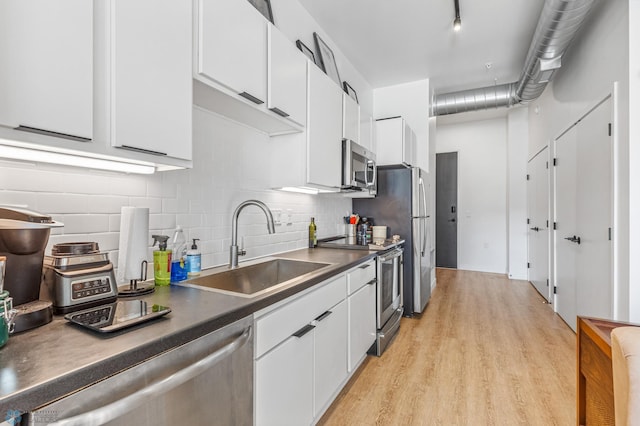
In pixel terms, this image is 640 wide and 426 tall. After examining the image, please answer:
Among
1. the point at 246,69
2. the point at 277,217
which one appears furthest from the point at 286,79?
the point at 277,217

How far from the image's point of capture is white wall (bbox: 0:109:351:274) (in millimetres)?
1109

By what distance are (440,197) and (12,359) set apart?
6.57 meters

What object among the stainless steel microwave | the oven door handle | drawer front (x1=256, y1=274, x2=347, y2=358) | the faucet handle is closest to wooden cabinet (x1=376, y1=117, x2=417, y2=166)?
the stainless steel microwave

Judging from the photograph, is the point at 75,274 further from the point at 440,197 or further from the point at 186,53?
the point at 440,197

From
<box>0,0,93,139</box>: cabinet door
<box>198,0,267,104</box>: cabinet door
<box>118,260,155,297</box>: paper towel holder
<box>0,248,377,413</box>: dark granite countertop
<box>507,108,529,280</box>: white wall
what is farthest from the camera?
<box>507,108,529,280</box>: white wall

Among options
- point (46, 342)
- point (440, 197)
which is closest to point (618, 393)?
point (46, 342)

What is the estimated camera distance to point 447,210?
20.7ft

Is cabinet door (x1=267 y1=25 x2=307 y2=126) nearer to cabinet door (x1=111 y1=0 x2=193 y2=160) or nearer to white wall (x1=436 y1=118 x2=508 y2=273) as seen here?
cabinet door (x1=111 y1=0 x2=193 y2=160)

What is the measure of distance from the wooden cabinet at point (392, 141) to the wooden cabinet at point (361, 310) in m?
1.44

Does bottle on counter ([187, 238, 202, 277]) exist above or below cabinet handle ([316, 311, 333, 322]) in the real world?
above

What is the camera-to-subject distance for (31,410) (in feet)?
1.95

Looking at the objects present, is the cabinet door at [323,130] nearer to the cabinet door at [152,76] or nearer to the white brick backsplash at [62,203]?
the cabinet door at [152,76]

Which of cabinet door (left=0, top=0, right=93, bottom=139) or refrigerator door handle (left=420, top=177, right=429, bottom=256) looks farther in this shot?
refrigerator door handle (left=420, top=177, right=429, bottom=256)

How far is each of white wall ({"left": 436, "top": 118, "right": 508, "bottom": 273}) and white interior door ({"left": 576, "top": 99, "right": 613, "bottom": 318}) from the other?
3.01m
